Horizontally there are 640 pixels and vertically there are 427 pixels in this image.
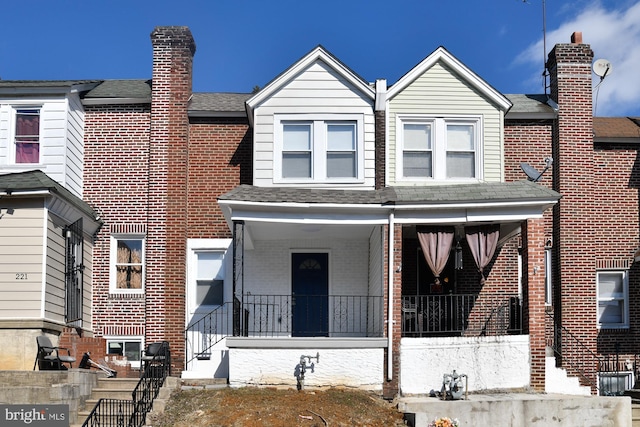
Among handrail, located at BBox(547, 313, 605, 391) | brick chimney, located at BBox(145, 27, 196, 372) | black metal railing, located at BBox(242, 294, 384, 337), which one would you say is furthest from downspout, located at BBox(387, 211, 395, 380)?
brick chimney, located at BBox(145, 27, 196, 372)

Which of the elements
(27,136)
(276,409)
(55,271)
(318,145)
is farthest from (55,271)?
(318,145)

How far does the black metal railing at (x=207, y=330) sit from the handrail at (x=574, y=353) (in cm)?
785

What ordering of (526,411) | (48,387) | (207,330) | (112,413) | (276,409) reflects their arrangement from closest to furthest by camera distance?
(48,387), (112,413), (276,409), (526,411), (207,330)

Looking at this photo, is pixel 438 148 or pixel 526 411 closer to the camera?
pixel 526 411

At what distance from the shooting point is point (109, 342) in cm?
2266

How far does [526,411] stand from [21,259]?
10.7 m

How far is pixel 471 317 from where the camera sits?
22453 mm

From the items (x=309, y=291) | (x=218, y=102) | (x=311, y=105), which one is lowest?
(x=309, y=291)

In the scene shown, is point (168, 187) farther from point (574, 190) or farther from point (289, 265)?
point (574, 190)

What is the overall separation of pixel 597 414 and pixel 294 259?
823 centimetres

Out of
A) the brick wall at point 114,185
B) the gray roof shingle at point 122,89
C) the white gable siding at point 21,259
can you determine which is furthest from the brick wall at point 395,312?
the gray roof shingle at point 122,89

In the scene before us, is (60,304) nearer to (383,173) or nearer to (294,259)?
(294,259)

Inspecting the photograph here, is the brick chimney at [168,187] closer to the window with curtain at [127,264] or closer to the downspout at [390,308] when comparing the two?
the window with curtain at [127,264]

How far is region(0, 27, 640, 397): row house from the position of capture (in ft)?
72.0
